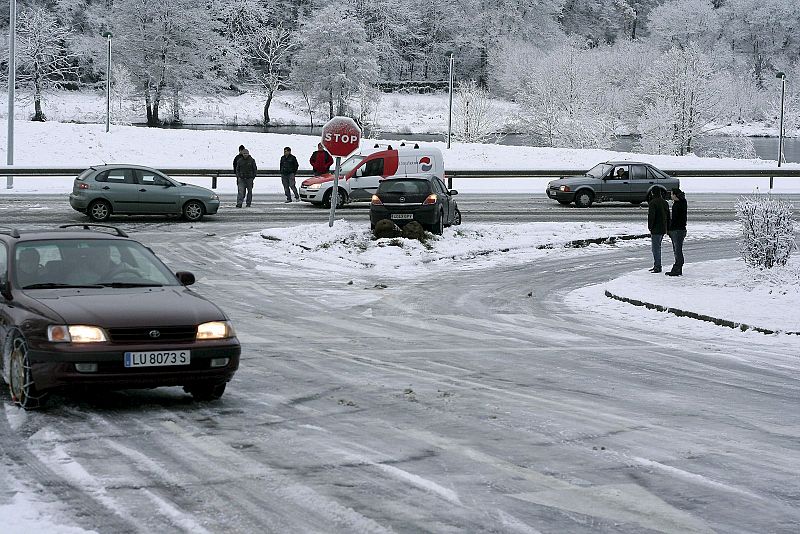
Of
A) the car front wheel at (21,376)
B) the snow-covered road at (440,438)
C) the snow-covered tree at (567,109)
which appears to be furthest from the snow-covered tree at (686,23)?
the car front wheel at (21,376)

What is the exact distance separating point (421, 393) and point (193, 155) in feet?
158

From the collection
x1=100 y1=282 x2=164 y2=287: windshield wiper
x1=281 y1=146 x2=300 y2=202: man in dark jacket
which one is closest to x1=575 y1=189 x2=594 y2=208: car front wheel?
x1=281 y1=146 x2=300 y2=202: man in dark jacket

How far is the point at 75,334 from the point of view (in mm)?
8750

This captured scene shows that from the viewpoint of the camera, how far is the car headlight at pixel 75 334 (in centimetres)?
874

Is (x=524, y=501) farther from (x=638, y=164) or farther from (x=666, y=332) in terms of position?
(x=638, y=164)

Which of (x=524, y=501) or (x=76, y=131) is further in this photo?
(x=76, y=131)

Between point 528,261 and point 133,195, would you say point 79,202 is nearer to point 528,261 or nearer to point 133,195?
point 133,195

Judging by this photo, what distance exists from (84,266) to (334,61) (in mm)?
90414

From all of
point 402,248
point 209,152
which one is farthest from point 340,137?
point 209,152

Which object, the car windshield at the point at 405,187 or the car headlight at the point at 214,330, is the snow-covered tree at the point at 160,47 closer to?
the car windshield at the point at 405,187

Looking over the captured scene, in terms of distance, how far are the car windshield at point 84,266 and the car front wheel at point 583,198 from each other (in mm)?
25545

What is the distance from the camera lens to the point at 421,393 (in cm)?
1028

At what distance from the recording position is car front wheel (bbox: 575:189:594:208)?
34781 mm

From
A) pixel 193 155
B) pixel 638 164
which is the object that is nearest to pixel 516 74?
pixel 193 155
